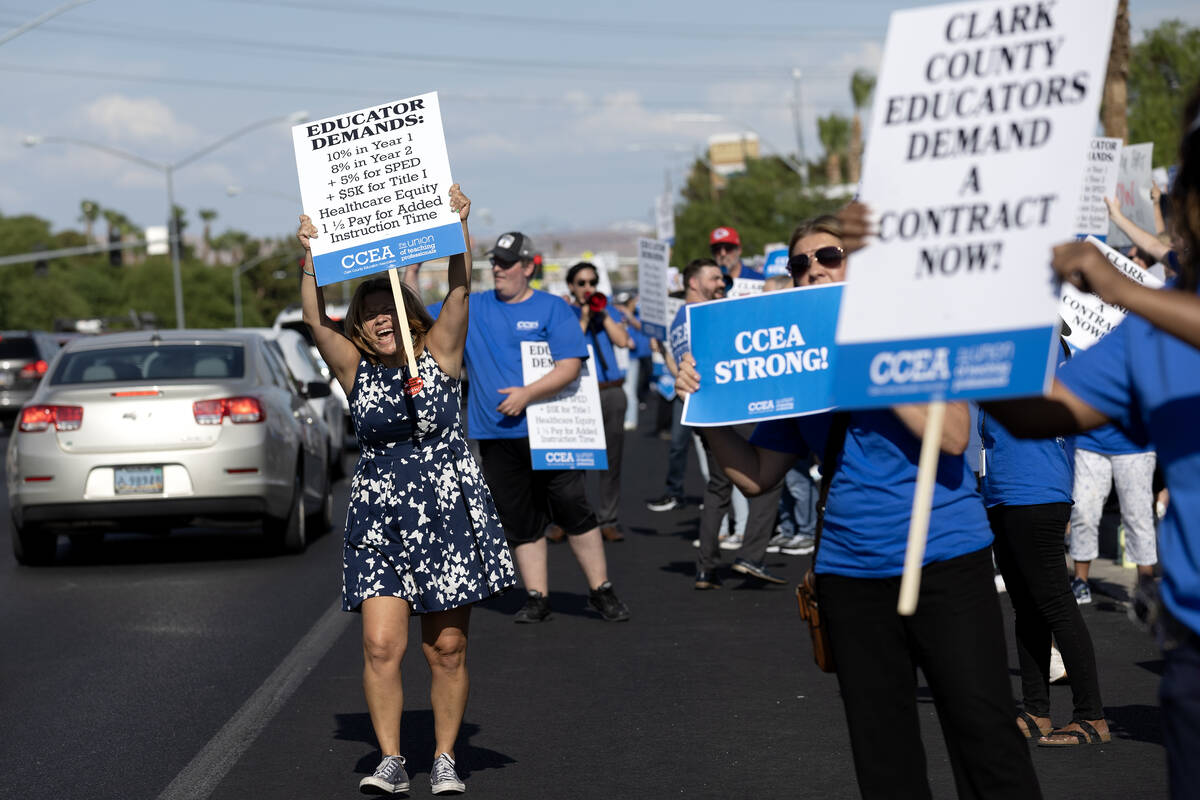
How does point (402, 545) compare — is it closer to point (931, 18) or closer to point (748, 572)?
point (931, 18)

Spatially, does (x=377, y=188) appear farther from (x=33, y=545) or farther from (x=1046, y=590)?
(x=33, y=545)

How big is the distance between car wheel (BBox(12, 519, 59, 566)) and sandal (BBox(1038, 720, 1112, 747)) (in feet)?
27.7

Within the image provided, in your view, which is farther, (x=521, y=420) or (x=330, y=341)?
(x=521, y=420)

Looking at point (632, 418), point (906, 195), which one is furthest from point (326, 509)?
point (632, 418)

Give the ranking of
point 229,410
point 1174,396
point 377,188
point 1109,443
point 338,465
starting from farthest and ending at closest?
point 338,465
point 229,410
point 1109,443
point 377,188
point 1174,396

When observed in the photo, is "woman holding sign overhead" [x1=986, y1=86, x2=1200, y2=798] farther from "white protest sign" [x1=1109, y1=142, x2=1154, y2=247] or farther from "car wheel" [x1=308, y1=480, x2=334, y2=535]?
"car wheel" [x1=308, y1=480, x2=334, y2=535]

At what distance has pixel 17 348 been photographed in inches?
1318

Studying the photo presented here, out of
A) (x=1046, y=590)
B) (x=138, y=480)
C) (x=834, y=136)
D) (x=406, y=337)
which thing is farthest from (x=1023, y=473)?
(x=834, y=136)

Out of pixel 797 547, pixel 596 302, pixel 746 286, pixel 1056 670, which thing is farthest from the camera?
pixel 746 286

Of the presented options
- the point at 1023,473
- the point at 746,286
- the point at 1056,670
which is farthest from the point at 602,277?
the point at 1023,473

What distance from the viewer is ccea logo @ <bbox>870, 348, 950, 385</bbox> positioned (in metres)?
3.35

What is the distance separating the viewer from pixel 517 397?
932 centimetres

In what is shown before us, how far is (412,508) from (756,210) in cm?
5525

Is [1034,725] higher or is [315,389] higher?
[315,389]
